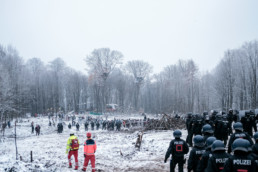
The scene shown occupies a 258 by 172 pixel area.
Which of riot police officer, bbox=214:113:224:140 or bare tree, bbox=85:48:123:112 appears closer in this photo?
riot police officer, bbox=214:113:224:140

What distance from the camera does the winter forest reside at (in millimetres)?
41281

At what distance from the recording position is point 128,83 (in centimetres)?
7094

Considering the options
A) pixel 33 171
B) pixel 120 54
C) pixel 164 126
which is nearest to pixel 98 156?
pixel 33 171

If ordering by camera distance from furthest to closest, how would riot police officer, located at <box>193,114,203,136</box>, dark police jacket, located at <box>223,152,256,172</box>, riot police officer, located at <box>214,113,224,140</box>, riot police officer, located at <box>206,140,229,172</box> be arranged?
riot police officer, located at <box>193,114,203,136</box> < riot police officer, located at <box>214,113,224,140</box> < riot police officer, located at <box>206,140,229,172</box> < dark police jacket, located at <box>223,152,256,172</box>

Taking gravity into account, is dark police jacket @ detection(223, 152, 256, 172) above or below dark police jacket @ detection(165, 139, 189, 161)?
above

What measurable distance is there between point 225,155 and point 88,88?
66.3 metres

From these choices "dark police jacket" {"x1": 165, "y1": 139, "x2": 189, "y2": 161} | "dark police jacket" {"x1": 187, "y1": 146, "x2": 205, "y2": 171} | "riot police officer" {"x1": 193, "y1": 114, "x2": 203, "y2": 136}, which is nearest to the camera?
"dark police jacket" {"x1": 187, "y1": 146, "x2": 205, "y2": 171}

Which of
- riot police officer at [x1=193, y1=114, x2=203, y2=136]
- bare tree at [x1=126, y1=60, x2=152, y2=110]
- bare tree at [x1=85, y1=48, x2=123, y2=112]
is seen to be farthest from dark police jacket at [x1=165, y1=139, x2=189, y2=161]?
bare tree at [x1=126, y1=60, x2=152, y2=110]

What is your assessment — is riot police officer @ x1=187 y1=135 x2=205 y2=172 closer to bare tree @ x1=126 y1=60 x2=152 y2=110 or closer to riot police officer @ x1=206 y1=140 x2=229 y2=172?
riot police officer @ x1=206 y1=140 x2=229 y2=172

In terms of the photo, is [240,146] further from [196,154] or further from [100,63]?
[100,63]

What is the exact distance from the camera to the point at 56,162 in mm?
11242

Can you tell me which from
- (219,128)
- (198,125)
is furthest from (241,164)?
(198,125)

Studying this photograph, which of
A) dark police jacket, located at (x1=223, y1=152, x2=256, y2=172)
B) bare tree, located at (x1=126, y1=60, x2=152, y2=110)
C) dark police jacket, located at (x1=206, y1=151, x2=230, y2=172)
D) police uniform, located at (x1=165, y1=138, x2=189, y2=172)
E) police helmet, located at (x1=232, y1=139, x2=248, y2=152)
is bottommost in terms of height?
police uniform, located at (x1=165, y1=138, x2=189, y2=172)

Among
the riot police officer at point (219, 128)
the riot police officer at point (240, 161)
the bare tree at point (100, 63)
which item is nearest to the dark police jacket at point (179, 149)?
the riot police officer at point (240, 161)
